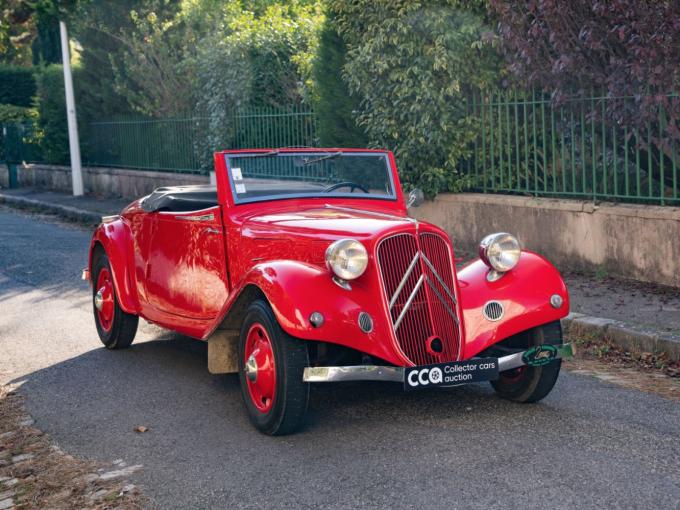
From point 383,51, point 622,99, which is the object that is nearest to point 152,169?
point 383,51

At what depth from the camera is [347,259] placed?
17.5 feet

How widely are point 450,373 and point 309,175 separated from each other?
218cm

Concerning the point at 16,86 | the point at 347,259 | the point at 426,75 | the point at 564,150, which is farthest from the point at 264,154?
the point at 16,86

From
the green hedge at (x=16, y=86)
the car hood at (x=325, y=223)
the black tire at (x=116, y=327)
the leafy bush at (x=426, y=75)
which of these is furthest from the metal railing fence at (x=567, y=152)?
the green hedge at (x=16, y=86)

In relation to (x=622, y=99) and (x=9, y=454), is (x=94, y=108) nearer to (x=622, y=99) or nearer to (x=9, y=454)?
(x=622, y=99)

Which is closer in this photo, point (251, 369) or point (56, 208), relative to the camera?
point (251, 369)

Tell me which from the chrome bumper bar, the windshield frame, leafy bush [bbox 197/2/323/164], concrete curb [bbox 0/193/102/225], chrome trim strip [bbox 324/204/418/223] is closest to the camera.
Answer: the chrome bumper bar

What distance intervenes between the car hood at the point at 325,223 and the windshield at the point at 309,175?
27 centimetres

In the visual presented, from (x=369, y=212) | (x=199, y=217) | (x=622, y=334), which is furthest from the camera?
(x=622, y=334)

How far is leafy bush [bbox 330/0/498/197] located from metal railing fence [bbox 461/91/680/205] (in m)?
0.27

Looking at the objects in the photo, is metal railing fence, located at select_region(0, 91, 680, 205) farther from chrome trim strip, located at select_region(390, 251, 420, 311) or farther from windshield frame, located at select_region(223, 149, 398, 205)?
chrome trim strip, located at select_region(390, 251, 420, 311)

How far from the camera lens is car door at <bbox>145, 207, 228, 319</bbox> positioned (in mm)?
6469

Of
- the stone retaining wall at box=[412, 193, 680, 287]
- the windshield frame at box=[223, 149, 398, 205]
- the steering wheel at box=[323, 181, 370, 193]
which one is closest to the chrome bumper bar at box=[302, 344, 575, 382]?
the windshield frame at box=[223, 149, 398, 205]

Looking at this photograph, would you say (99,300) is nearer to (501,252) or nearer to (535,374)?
(501,252)
